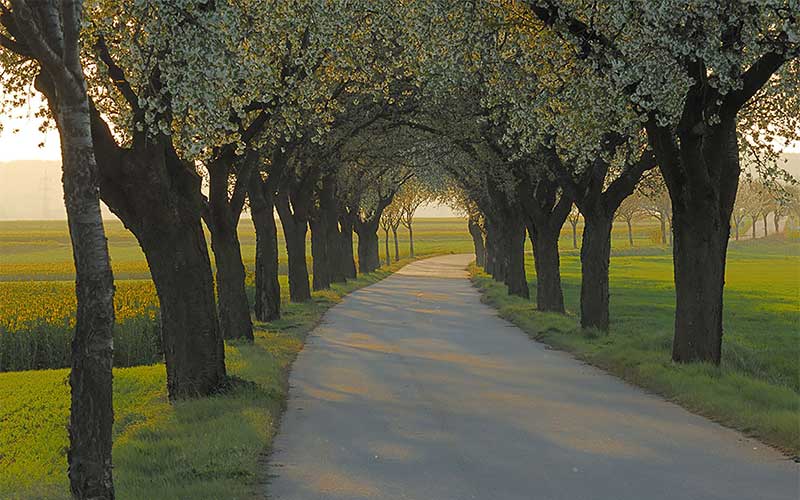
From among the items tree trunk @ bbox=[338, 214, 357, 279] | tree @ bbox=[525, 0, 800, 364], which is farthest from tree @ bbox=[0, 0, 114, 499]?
tree trunk @ bbox=[338, 214, 357, 279]

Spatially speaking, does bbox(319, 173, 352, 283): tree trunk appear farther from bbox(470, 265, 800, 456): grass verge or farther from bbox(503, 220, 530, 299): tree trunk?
bbox(470, 265, 800, 456): grass verge

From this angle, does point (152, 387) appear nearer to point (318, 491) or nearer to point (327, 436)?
point (327, 436)

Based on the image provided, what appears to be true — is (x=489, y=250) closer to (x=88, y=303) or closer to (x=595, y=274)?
(x=595, y=274)

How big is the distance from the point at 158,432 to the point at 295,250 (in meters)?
28.5

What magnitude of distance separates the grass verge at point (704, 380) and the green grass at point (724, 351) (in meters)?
0.01

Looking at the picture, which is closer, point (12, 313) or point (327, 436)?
point (327, 436)

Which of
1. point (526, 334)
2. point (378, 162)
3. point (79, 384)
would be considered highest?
point (378, 162)

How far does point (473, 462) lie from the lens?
1035 cm

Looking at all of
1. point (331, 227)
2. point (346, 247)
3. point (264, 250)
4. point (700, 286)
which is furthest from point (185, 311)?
point (346, 247)

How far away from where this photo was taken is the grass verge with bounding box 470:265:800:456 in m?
12.0

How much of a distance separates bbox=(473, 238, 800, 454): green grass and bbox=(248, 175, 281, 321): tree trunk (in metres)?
8.26

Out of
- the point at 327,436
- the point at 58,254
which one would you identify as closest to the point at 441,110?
the point at 327,436

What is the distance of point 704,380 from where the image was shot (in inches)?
589

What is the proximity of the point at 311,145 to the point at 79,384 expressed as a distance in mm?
25608
